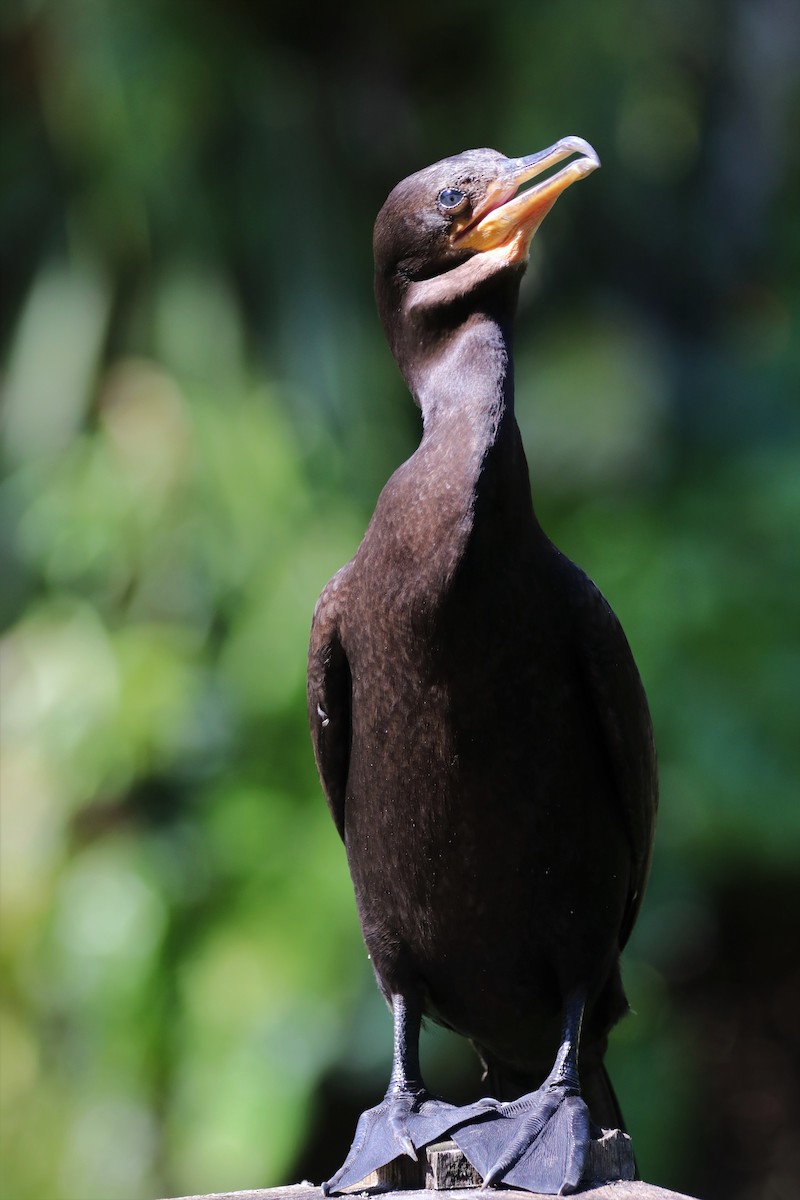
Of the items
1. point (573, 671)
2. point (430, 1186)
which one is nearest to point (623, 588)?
point (573, 671)

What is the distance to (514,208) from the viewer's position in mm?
2859

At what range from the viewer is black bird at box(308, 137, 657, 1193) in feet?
8.91

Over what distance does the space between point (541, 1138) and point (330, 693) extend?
0.99m

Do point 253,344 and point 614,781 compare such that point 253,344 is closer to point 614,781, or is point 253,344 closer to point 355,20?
point 355,20

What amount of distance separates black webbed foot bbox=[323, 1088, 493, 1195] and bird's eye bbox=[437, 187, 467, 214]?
5.66ft

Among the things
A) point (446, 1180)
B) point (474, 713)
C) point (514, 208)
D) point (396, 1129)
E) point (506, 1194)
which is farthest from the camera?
point (514, 208)

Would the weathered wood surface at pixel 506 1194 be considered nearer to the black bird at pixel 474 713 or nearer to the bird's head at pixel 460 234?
the black bird at pixel 474 713

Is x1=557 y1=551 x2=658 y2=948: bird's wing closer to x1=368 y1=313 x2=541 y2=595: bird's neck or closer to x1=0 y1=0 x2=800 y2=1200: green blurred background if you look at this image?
x1=368 y1=313 x2=541 y2=595: bird's neck

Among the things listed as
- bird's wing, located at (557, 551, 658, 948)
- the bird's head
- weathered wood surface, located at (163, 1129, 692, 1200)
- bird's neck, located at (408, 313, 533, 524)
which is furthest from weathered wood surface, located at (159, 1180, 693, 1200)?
the bird's head

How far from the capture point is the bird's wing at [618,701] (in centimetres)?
287

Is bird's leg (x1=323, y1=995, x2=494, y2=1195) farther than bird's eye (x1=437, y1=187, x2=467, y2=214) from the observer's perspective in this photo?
No

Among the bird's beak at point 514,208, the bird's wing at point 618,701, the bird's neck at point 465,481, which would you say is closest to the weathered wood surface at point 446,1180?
the bird's wing at point 618,701

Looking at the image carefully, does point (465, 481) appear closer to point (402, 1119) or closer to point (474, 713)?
point (474, 713)

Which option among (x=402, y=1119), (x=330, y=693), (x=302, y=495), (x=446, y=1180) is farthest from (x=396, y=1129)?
(x=302, y=495)
